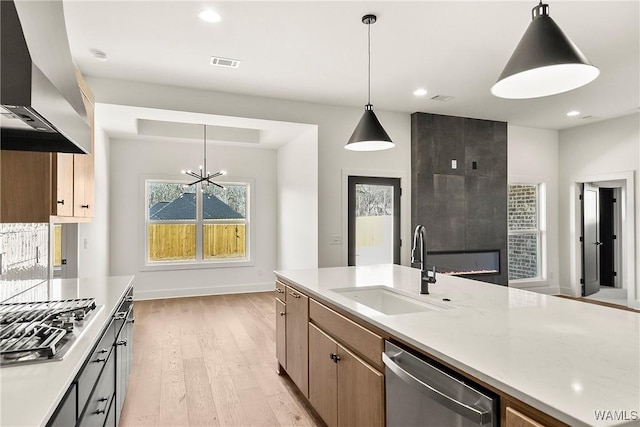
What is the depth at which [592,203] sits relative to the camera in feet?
22.3

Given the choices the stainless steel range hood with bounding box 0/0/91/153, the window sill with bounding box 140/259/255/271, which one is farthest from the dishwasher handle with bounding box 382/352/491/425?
the window sill with bounding box 140/259/255/271

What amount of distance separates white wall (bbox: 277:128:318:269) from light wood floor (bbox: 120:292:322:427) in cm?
114

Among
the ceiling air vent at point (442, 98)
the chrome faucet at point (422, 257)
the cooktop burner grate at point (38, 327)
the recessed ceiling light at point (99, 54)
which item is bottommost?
the cooktop burner grate at point (38, 327)

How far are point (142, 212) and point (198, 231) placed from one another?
0.98 m

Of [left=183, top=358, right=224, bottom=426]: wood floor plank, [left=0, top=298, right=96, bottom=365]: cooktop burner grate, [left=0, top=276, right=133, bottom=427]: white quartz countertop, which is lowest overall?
[left=183, top=358, right=224, bottom=426]: wood floor plank

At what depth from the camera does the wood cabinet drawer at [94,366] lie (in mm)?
1359

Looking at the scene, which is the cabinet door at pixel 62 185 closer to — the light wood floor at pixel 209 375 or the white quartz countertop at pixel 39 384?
the white quartz countertop at pixel 39 384

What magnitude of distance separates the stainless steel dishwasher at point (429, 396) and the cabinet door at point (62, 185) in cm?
216

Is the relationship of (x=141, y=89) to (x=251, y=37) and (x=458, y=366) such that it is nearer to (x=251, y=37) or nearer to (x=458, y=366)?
(x=251, y=37)

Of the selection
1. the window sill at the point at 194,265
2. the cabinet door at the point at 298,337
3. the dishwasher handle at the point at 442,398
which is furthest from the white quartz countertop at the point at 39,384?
the window sill at the point at 194,265

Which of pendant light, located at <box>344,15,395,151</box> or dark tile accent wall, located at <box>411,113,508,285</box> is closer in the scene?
pendant light, located at <box>344,15,395,151</box>

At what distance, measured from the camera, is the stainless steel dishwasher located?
3.64ft

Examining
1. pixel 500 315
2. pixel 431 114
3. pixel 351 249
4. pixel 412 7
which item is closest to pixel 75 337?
pixel 500 315

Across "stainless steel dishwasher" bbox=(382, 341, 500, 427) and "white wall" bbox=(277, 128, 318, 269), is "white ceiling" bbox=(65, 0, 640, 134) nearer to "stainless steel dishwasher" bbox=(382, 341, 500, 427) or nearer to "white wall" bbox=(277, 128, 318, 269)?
"white wall" bbox=(277, 128, 318, 269)
